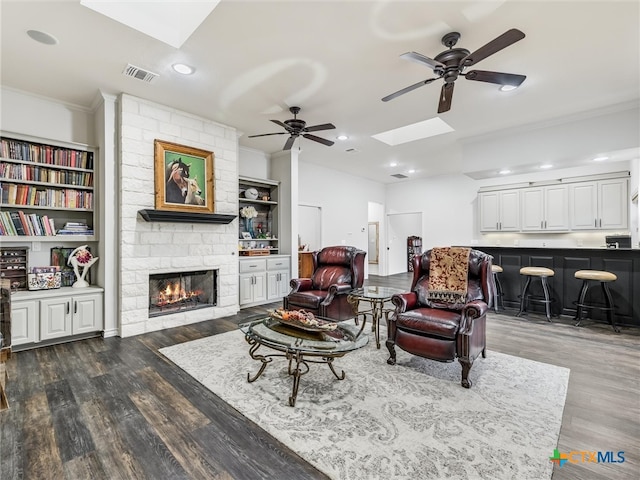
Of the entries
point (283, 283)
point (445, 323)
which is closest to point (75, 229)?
point (283, 283)

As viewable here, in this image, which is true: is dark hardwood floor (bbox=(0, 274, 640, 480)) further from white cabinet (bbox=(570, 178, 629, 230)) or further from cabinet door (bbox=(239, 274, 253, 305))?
white cabinet (bbox=(570, 178, 629, 230))

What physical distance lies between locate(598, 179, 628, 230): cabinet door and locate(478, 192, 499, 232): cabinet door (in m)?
1.87

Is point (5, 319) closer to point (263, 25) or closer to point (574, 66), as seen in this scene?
point (263, 25)

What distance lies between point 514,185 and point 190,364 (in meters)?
7.54

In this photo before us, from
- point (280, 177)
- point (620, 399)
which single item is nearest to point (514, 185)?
point (280, 177)

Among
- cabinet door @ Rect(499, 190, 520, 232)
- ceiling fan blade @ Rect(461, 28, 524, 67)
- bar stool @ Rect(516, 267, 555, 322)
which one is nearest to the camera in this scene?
ceiling fan blade @ Rect(461, 28, 524, 67)

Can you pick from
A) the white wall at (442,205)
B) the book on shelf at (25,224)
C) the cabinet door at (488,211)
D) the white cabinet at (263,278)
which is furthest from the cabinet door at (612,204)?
the book on shelf at (25,224)

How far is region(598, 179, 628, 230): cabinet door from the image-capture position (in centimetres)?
592

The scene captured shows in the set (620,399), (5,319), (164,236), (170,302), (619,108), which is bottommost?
(620,399)

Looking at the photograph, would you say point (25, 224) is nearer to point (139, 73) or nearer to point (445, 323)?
point (139, 73)

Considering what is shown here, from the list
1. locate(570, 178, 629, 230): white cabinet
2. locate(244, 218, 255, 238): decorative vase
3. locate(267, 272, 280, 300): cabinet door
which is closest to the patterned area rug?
locate(267, 272, 280, 300): cabinet door

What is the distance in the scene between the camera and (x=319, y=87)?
3729 millimetres

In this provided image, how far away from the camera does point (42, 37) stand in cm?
282

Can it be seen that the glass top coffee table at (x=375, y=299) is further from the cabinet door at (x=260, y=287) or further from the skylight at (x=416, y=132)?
the skylight at (x=416, y=132)
